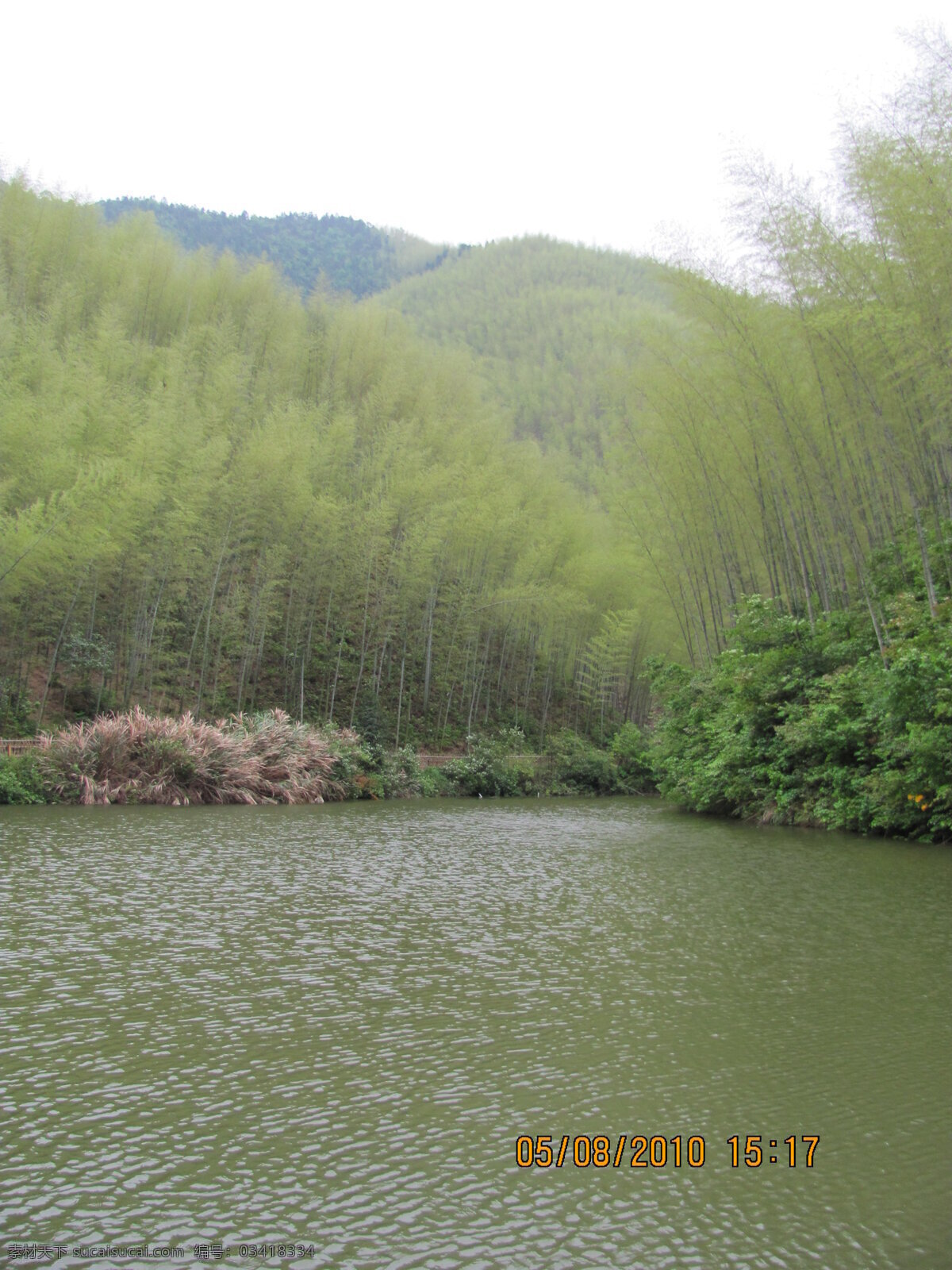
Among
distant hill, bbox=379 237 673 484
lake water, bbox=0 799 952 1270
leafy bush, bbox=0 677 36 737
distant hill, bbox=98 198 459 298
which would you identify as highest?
distant hill, bbox=98 198 459 298

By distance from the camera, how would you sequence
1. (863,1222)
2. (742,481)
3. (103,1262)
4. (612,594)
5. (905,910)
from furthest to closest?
(612,594) < (742,481) < (905,910) < (863,1222) < (103,1262)

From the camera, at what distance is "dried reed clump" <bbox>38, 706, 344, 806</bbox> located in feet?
37.8

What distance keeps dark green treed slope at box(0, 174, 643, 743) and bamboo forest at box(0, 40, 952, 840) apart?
0.10 meters

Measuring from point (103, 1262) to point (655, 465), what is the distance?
41.5 feet

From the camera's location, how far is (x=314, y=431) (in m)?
21.0

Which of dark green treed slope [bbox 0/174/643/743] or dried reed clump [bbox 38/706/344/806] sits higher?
dark green treed slope [bbox 0/174/643/743]

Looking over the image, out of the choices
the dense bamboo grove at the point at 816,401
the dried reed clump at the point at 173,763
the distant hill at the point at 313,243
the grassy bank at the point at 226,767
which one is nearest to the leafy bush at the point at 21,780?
the grassy bank at the point at 226,767

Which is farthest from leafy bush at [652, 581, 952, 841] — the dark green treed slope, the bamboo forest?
the dark green treed slope

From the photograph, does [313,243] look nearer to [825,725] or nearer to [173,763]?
[173,763]

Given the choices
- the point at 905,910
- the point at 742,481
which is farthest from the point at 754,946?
the point at 742,481

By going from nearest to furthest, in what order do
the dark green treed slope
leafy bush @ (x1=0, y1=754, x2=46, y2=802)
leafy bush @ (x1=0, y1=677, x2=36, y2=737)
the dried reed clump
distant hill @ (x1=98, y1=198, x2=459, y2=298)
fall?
leafy bush @ (x1=0, y1=754, x2=46, y2=802) < the dried reed clump < leafy bush @ (x1=0, y1=677, x2=36, y2=737) < the dark green treed slope < distant hill @ (x1=98, y1=198, x2=459, y2=298)

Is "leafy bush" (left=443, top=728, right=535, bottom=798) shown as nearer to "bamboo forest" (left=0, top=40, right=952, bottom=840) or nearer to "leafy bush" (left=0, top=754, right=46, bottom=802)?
"bamboo forest" (left=0, top=40, right=952, bottom=840)

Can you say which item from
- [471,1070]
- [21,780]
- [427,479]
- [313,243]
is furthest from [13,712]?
[313,243]

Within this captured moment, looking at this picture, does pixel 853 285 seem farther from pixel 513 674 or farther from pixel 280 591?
pixel 513 674
